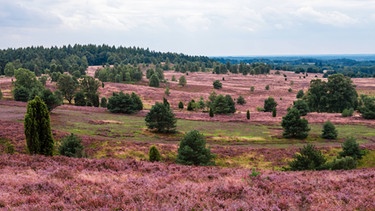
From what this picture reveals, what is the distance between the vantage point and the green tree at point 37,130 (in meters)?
26.4

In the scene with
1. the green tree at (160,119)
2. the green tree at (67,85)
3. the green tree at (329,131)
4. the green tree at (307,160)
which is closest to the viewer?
the green tree at (307,160)

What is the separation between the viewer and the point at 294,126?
171ft

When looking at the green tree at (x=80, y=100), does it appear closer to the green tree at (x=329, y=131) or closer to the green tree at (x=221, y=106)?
the green tree at (x=221, y=106)

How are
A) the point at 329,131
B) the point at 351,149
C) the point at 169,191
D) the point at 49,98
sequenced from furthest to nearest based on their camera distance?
the point at 49,98 < the point at 329,131 < the point at 351,149 < the point at 169,191

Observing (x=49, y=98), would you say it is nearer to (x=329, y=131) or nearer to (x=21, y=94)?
(x=21, y=94)

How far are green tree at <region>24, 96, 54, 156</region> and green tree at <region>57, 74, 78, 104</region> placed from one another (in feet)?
219

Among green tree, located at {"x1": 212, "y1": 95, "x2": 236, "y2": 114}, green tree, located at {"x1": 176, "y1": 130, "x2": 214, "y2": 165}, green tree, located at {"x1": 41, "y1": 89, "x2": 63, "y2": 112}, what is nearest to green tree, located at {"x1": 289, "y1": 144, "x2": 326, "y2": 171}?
green tree, located at {"x1": 176, "y1": 130, "x2": 214, "y2": 165}

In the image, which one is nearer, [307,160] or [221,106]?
[307,160]

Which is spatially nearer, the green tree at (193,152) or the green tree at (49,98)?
the green tree at (193,152)

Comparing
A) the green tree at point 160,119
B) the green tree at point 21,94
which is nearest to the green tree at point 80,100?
the green tree at point 21,94

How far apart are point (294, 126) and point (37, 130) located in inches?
1497

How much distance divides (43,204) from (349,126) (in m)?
66.6

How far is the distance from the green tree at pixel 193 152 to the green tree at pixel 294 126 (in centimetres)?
2284

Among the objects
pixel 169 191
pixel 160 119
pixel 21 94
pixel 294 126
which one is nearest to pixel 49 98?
pixel 160 119
